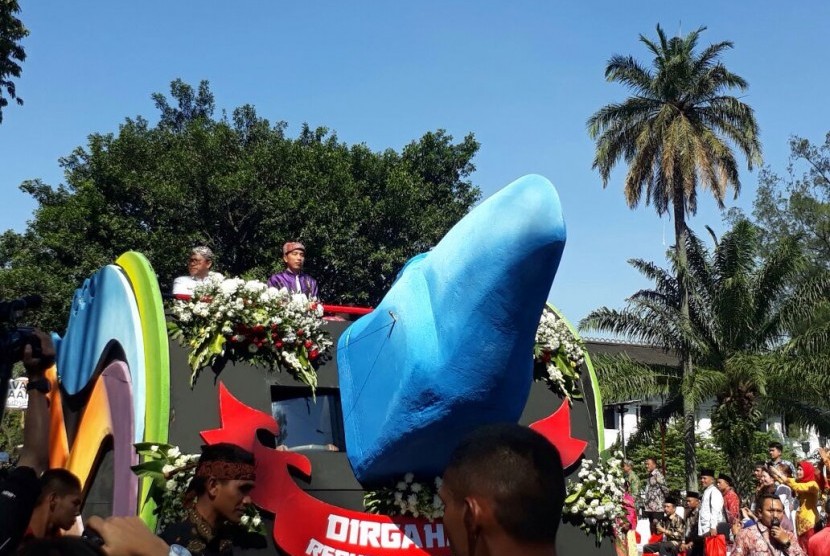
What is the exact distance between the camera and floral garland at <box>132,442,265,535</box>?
17.6ft

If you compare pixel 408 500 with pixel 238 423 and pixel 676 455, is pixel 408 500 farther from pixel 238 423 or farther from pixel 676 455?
pixel 676 455

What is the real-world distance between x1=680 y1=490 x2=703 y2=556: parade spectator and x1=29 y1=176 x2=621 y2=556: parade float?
742 cm

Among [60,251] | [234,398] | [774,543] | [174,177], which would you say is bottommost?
[774,543]

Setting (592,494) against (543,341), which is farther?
(543,341)

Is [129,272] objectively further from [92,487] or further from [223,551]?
[223,551]

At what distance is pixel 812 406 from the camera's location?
2156 cm

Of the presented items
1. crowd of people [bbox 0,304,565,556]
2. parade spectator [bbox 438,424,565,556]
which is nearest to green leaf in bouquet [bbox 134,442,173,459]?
crowd of people [bbox 0,304,565,556]

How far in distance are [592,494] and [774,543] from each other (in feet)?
9.07

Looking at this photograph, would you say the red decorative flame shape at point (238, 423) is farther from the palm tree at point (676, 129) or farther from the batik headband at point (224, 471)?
the palm tree at point (676, 129)

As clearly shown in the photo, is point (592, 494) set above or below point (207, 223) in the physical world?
below

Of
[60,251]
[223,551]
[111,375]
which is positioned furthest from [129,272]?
[60,251]

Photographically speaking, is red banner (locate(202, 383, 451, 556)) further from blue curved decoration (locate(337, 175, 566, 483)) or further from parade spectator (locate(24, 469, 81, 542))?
parade spectator (locate(24, 469, 81, 542))

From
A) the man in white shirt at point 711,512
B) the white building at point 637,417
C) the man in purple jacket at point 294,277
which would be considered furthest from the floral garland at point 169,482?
the white building at point 637,417

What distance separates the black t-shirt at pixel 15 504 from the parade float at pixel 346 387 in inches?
81.4
